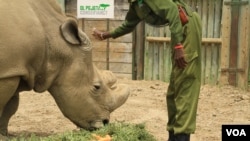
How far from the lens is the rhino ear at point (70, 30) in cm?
486

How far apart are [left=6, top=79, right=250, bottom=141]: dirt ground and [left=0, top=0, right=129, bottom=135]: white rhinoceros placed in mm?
→ 779

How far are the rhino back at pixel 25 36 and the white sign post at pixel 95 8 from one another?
4.69 meters

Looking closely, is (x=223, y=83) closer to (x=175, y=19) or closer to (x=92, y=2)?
(x=92, y=2)

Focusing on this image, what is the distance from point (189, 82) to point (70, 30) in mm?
1183

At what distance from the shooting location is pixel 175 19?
4246 mm

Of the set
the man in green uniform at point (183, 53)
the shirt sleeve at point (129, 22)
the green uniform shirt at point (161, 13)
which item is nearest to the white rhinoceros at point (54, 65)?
the shirt sleeve at point (129, 22)

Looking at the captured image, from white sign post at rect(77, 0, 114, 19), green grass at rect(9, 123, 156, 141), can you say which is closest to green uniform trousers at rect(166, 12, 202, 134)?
green grass at rect(9, 123, 156, 141)

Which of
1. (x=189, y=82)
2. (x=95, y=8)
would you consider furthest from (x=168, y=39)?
(x=189, y=82)

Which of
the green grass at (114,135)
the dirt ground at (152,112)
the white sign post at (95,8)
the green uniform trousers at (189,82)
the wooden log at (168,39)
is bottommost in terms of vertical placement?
the dirt ground at (152,112)

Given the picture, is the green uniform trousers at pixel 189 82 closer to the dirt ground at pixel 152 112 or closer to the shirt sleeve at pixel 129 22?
the shirt sleeve at pixel 129 22

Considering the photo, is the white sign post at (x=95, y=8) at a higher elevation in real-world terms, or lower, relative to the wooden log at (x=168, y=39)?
higher

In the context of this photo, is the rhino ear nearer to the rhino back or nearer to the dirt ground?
the rhino back

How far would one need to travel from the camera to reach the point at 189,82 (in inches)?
175

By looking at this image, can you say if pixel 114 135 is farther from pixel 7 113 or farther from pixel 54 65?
pixel 7 113
